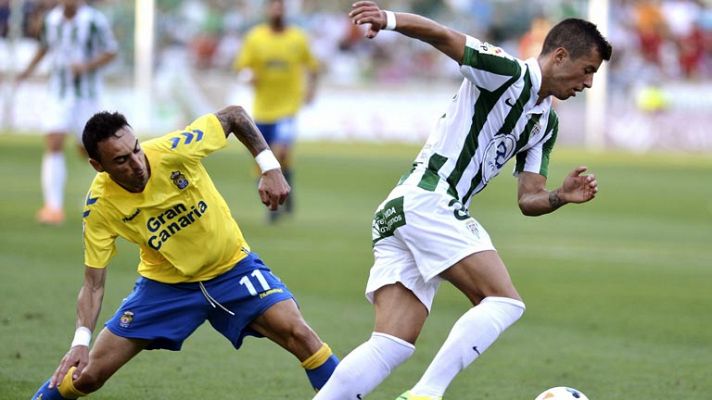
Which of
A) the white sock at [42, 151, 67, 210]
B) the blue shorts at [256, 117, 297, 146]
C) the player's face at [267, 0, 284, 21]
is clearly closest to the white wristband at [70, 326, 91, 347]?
the white sock at [42, 151, 67, 210]

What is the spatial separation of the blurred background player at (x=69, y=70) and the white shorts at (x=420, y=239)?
31.1 feet

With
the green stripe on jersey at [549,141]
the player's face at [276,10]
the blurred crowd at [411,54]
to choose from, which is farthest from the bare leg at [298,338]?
the blurred crowd at [411,54]

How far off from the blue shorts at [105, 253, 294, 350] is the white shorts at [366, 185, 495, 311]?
26.1 inches

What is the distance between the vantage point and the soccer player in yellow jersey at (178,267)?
630cm

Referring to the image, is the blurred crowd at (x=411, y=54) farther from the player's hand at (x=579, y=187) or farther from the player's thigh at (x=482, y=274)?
the player's thigh at (x=482, y=274)

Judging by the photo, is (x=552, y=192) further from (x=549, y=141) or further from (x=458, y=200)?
(x=458, y=200)

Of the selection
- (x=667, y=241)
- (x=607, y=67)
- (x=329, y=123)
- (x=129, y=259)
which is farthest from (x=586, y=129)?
(x=129, y=259)

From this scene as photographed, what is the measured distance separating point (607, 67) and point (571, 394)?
2937cm

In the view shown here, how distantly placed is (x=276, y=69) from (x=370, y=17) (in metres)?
12.2

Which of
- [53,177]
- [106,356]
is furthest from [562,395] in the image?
[53,177]

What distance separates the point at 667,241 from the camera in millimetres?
15812

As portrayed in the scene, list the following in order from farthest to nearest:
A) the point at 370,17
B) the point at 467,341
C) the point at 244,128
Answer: the point at 244,128 < the point at 467,341 < the point at 370,17

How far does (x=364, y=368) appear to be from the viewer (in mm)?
5875

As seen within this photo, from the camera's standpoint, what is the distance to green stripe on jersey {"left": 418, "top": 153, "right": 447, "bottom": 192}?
19.9ft
